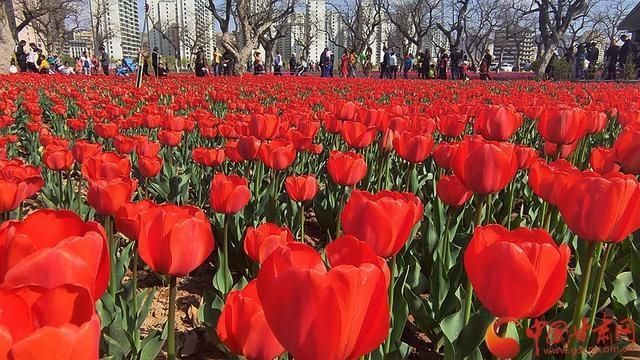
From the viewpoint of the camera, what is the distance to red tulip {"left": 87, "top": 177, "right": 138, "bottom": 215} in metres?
1.67

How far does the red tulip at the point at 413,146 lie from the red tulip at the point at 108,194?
1302 millimetres

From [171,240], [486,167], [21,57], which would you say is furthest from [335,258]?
[21,57]

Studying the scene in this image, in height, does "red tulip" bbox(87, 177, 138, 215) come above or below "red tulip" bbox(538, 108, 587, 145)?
below

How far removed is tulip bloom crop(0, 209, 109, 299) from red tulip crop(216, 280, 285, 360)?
0.23 meters

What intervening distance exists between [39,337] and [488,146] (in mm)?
1252

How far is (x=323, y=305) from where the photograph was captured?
26.0 inches

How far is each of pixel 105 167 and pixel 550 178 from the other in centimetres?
155

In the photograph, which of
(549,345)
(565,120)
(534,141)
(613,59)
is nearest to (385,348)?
(549,345)

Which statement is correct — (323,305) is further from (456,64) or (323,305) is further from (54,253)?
(456,64)

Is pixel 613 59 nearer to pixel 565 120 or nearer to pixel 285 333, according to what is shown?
pixel 565 120

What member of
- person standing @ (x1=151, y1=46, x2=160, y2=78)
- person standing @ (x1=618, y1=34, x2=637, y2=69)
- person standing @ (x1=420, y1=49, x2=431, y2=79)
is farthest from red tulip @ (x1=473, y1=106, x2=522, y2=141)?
person standing @ (x1=618, y1=34, x2=637, y2=69)

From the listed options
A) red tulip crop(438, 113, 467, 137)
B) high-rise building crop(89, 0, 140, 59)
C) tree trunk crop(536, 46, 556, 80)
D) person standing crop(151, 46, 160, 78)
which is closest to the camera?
red tulip crop(438, 113, 467, 137)

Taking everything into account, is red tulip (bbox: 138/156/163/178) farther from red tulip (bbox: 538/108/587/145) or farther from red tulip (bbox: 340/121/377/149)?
red tulip (bbox: 538/108/587/145)

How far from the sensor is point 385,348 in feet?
4.99
